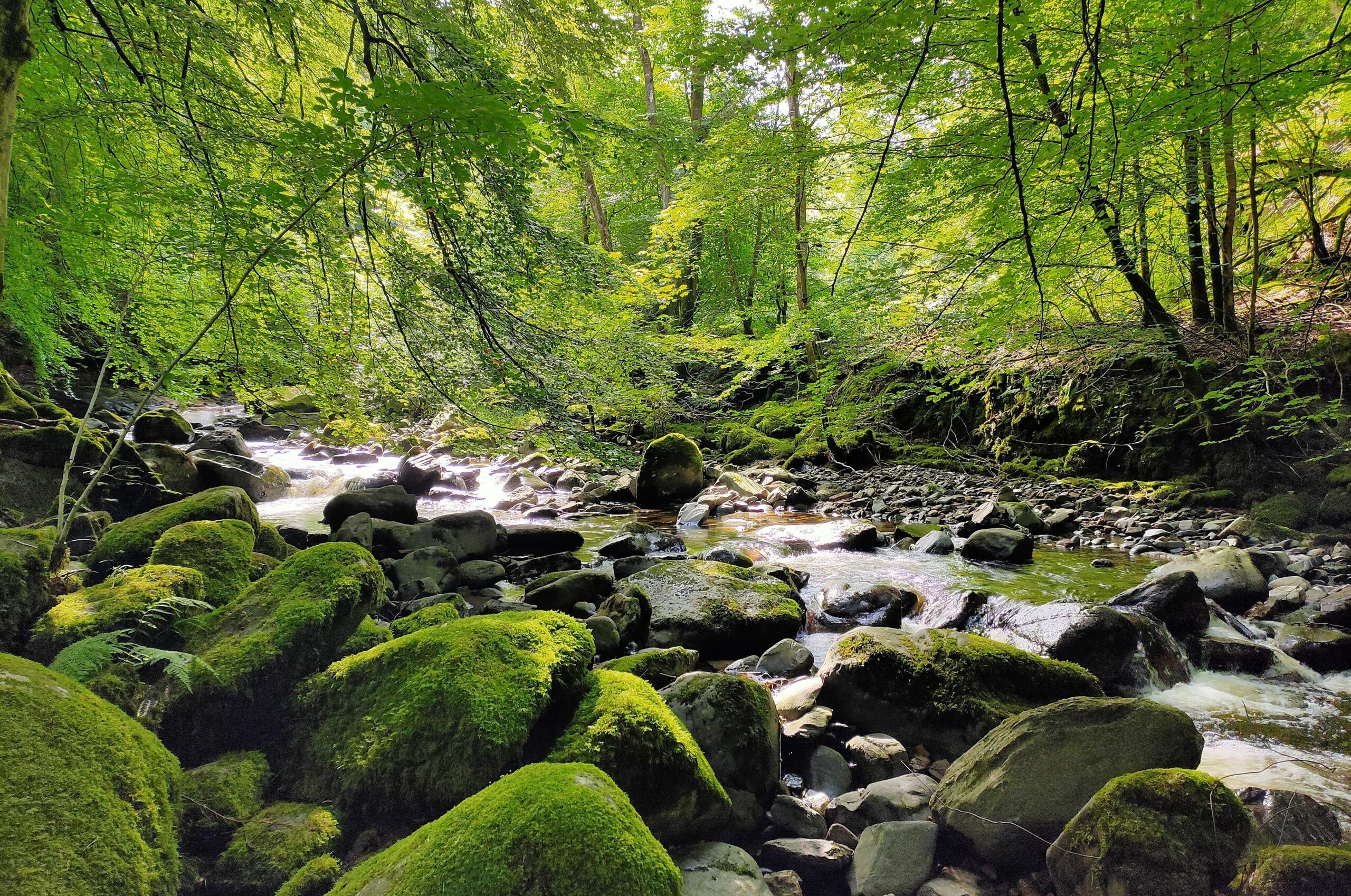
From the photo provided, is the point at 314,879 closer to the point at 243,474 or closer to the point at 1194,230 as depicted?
the point at 1194,230

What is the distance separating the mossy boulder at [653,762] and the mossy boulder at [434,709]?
0.21 m

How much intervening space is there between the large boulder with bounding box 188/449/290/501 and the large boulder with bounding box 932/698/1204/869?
10.6 metres

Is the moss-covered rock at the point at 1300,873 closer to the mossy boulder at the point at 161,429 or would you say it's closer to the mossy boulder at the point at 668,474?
the mossy boulder at the point at 668,474

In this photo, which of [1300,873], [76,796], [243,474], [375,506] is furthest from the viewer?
[243,474]

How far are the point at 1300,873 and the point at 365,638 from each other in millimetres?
4189

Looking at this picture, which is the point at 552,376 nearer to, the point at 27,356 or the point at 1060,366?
the point at 1060,366

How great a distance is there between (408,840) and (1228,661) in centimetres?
558

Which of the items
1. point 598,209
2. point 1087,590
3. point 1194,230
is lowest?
point 1087,590

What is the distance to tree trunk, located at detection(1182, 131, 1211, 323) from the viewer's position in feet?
19.0

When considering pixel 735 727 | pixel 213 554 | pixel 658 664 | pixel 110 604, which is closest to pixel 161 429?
pixel 213 554

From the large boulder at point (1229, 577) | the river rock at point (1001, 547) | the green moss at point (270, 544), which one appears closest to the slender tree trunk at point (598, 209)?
the river rock at point (1001, 547)

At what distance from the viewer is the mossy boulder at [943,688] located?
3582mm

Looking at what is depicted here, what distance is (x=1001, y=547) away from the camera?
7184 mm

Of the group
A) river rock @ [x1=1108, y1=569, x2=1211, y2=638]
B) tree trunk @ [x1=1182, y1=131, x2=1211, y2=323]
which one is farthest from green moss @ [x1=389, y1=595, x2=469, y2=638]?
tree trunk @ [x1=1182, y1=131, x2=1211, y2=323]
